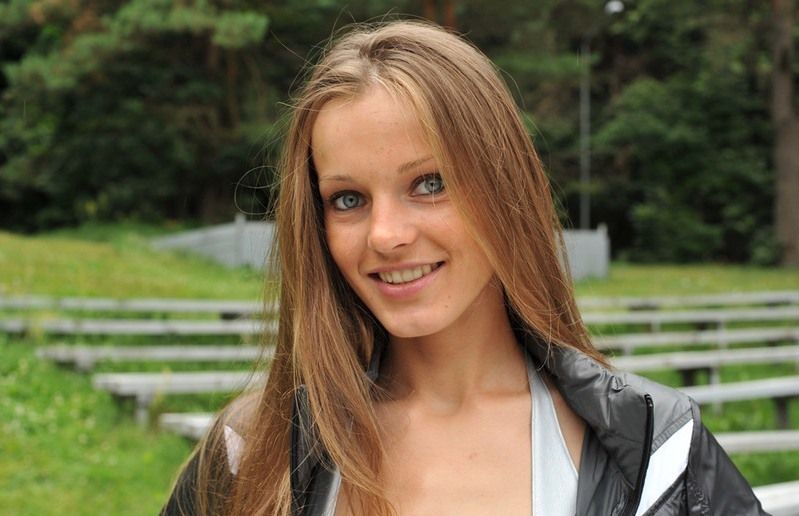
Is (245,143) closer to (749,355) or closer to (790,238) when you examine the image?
(790,238)

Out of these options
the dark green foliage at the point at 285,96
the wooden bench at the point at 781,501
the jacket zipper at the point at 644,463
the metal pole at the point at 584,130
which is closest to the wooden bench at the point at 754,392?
the wooden bench at the point at 781,501

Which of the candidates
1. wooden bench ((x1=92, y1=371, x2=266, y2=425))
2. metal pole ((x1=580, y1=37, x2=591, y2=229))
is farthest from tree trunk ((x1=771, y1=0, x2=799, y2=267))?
wooden bench ((x1=92, y1=371, x2=266, y2=425))

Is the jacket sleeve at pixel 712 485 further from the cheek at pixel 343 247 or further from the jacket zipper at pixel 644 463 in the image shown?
the cheek at pixel 343 247

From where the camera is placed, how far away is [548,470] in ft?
4.68

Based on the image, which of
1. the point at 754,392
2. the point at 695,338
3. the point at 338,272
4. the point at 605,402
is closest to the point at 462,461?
the point at 605,402

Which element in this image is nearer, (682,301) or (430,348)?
(430,348)

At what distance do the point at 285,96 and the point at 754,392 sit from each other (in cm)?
1613

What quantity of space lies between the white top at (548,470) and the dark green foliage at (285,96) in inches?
614

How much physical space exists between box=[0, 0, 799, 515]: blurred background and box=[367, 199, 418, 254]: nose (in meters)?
3.23

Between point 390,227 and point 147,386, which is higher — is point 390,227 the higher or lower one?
the higher one

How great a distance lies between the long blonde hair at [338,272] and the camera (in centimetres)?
142

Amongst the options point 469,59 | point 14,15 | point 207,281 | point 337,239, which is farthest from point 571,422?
point 14,15

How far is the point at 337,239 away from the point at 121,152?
21150 millimetres

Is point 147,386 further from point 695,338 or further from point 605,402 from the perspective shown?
point 605,402
